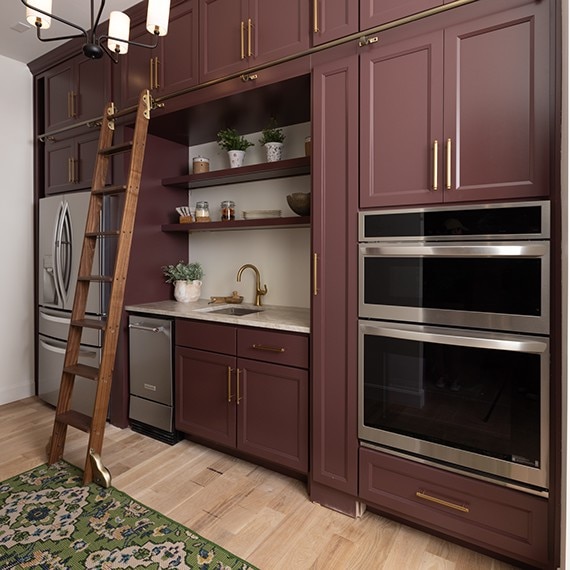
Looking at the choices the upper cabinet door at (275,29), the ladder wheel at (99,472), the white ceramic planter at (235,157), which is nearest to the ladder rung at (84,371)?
the ladder wheel at (99,472)

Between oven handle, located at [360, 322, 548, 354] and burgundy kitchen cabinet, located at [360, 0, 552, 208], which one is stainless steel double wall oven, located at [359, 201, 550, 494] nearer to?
oven handle, located at [360, 322, 548, 354]

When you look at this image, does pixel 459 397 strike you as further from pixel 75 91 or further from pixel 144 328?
pixel 75 91

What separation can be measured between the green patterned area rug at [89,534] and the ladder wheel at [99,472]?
30 millimetres

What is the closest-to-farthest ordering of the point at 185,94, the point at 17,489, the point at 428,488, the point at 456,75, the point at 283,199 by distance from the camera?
the point at 456,75, the point at 428,488, the point at 17,489, the point at 185,94, the point at 283,199

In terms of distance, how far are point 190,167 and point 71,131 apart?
3.20ft

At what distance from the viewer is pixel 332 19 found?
194cm

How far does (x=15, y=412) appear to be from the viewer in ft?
10.8

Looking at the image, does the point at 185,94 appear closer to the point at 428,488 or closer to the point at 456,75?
the point at 456,75

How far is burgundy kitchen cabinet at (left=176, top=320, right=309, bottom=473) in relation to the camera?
2.15 meters

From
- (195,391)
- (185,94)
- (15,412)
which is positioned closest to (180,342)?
(195,391)

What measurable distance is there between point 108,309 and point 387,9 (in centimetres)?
210

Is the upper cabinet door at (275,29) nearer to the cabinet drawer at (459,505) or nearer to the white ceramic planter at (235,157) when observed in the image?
the white ceramic planter at (235,157)

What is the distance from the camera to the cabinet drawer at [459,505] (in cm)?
156

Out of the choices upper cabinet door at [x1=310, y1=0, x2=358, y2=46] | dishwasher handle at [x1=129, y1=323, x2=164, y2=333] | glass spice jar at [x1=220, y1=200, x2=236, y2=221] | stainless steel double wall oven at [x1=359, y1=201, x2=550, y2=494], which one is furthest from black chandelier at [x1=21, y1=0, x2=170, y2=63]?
dishwasher handle at [x1=129, y1=323, x2=164, y2=333]
